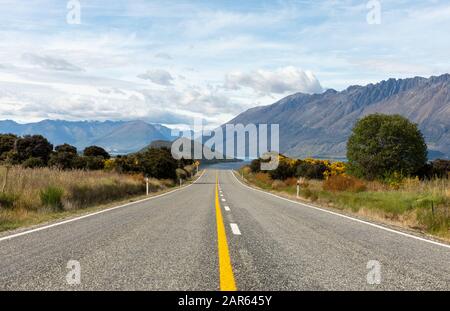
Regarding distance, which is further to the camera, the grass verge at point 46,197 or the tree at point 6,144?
the tree at point 6,144

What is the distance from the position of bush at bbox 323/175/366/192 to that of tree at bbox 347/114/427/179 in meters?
10.3

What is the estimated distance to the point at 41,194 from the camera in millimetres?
15938

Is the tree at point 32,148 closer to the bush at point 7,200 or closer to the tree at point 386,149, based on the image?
the tree at point 386,149

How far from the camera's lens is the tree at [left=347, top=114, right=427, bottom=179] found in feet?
127

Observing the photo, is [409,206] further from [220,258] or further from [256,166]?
[256,166]

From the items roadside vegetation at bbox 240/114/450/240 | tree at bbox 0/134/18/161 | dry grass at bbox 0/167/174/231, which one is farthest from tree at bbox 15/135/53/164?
dry grass at bbox 0/167/174/231

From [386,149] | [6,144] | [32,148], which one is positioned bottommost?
[386,149]

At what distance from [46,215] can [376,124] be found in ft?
109

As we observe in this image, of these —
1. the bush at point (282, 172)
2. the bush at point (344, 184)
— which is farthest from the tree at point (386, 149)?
the bush at point (282, 172)

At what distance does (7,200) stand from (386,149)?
105ft

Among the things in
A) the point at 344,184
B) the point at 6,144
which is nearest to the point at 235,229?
the point at 344,184

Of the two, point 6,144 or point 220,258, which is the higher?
point 6,144

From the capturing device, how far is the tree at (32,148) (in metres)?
63.6
